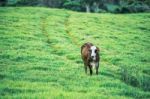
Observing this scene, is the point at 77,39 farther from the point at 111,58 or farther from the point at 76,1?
the point at 76,1

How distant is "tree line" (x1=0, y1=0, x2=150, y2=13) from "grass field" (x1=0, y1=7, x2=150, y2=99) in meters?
14.4

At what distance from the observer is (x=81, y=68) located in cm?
2448

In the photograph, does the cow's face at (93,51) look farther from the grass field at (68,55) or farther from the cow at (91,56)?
the grass field at (68,55)

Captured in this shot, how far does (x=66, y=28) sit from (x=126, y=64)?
22266 millimetres

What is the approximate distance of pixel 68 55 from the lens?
3017 cm

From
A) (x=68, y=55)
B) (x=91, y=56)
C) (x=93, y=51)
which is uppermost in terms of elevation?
(x=93, y=51)

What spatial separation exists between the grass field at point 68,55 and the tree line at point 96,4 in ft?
47.2

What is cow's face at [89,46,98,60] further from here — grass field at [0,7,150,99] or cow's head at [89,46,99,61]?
grass field at [0,7,150,99]

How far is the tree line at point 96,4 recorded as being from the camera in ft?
Answer: 252

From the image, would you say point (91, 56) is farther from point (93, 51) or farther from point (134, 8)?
point (134, 8)

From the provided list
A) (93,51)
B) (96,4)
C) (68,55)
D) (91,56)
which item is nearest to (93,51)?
(93,51)

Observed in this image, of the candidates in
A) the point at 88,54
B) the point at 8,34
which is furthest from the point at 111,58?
the point at 8,34

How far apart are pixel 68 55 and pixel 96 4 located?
A: 49376mm

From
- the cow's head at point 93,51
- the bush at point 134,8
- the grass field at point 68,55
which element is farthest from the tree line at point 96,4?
the cow's head at point 93,51
